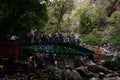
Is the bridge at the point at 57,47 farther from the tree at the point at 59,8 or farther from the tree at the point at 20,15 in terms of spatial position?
the tree at the point at 59,8

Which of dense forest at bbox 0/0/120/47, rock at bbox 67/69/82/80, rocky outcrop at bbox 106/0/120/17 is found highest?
rocky outcrop at bbox 106/0/120/17

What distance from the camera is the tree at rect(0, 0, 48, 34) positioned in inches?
809

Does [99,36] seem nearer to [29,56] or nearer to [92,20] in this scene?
[92,20]

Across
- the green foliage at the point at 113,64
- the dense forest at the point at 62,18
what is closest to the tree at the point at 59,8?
the dense forest at the point at 62,18

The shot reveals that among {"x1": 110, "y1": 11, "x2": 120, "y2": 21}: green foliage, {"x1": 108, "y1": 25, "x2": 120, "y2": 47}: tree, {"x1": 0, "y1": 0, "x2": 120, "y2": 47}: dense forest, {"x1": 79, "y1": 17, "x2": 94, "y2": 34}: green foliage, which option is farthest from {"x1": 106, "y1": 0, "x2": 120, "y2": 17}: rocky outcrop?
{"x1": 108, "y1": 25, "x2": 120, "y2": 47}: tree

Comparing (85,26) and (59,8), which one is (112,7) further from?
(59,8)

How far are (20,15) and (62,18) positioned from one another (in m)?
29.1

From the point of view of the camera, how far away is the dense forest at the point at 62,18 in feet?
70.2

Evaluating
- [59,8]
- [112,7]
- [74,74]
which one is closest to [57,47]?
[74,74]

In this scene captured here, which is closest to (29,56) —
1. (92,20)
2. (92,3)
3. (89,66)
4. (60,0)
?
(89,66)

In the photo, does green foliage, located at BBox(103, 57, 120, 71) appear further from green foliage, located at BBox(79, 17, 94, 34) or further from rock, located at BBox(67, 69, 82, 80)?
green foliage, located at BBox(79, 17, 94, 34)

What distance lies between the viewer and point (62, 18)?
50625 mm

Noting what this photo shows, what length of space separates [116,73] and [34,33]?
28.4 ft

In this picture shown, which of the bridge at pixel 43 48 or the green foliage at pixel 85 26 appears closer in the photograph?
the bridge at pixel 43 48
